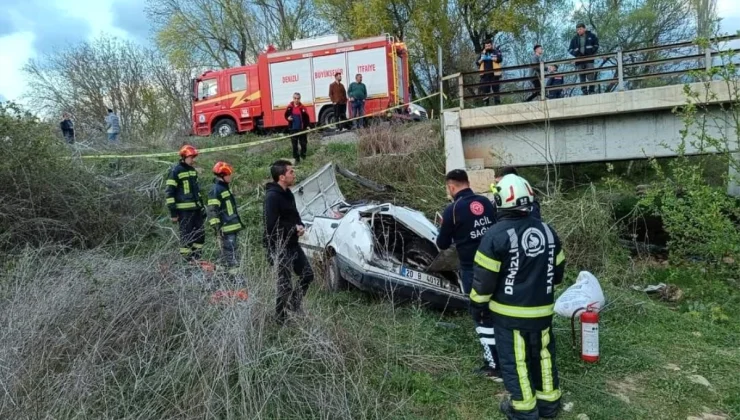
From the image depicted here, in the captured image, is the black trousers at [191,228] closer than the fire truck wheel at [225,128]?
Yes

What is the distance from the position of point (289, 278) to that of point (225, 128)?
549 inches

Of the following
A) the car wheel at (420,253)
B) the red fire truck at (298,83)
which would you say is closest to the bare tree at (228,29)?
the red fire truck at (298,83)

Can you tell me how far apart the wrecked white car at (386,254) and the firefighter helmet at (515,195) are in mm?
→ 1649

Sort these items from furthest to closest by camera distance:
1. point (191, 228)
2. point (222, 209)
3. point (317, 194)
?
point (317, 194) → point (191, 228) → point (222, 209)

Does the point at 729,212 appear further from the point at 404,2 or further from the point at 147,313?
the point at 404,2

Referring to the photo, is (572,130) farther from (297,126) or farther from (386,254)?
(386,254)

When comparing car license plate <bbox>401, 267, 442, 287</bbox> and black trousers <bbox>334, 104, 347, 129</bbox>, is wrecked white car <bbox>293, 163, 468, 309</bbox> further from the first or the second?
black trousers <bbox>334, 104, 347, 129</bbox>

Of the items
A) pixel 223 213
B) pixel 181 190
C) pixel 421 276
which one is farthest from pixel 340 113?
pixel 421 276

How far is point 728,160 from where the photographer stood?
6.73m

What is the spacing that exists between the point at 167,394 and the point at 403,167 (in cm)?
833

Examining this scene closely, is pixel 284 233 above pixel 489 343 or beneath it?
above

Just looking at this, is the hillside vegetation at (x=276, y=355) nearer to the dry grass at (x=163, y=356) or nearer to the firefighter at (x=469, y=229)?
the dry grass at (x=163, y=356)

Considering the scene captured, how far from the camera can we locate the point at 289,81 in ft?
53.4

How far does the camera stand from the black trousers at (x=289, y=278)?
4.20 metres
